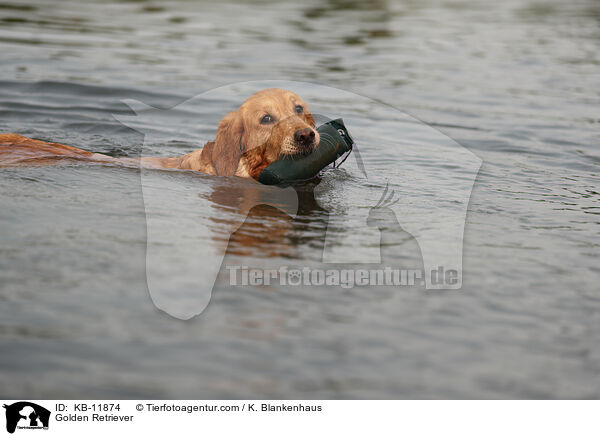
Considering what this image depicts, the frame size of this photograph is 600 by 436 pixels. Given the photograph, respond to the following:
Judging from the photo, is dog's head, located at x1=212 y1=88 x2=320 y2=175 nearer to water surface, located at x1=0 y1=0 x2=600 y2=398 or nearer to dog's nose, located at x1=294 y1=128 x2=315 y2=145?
dog's nose, located at x1=294 y1=128 x2=315 y2=145

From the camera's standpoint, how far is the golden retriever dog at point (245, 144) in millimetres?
6469

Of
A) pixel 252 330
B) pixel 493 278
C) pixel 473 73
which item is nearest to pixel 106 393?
pixel 252 330

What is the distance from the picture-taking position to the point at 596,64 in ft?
48.0

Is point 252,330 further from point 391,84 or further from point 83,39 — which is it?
point 83,39

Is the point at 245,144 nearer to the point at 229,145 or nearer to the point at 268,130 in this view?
the point at 229,145

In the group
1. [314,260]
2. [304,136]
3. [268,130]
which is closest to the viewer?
[314,260]

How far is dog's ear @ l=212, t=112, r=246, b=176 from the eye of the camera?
6785 mm

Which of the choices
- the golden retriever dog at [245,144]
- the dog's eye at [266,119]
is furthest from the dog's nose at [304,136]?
the dog's eye at [266,119]
